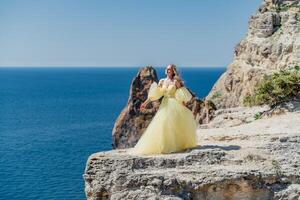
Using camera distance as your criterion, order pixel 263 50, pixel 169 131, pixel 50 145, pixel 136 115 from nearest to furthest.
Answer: pixel 169 131 → pixel 263 50 → pixel 136 115 → pixel 50 145

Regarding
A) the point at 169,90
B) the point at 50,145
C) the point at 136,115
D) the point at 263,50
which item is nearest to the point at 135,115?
the point at 136,115

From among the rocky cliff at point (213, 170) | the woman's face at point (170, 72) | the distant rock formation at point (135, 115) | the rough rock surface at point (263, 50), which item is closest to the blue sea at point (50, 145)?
the woman's face at point (170, 72)

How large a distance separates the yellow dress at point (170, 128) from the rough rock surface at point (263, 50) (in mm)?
27173

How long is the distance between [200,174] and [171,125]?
1493 millimetres

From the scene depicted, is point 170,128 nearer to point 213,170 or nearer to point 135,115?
point 213,170

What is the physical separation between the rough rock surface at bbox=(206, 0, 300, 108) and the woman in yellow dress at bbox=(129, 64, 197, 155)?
89.0 feet

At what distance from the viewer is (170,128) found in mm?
13195

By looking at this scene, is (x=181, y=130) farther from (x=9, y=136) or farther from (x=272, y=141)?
(x=9, y=136)

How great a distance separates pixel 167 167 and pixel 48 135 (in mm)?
58915

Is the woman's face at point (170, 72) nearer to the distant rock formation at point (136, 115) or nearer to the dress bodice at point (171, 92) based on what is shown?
the dress bodice at point (171, 92)

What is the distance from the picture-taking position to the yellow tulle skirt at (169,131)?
13219mm

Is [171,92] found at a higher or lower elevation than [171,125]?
higher

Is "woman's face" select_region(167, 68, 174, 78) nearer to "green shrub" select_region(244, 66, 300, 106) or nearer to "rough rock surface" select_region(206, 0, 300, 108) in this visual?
"green shrub" select_region(244, 66, 300, 106)

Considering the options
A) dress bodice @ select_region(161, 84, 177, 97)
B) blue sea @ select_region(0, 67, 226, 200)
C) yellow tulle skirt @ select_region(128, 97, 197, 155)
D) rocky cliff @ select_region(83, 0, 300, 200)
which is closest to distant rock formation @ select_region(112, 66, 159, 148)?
blue sea @ select_region(0, 67, 226, 200)
